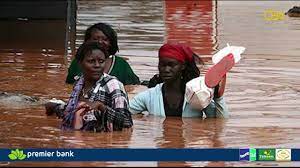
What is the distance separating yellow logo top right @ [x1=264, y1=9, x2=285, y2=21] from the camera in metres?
23.3

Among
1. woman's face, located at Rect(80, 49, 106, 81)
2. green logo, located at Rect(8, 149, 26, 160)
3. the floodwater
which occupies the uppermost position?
woman's face, located at Rect(80, 49, 106, 81)

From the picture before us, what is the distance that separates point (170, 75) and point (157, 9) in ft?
57.3

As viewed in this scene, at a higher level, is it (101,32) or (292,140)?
(101,32)

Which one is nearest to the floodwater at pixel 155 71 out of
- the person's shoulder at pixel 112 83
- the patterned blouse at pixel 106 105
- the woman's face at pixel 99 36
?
the patterned blouse at pixel 106 105

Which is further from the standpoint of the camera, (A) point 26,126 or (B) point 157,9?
(B) point 157,9

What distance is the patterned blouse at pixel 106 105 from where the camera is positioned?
23.9 feet

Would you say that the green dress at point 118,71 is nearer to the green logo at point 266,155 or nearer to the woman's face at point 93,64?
the woman's face at point 93,64

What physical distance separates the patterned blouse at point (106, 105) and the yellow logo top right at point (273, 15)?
16208 millimetres

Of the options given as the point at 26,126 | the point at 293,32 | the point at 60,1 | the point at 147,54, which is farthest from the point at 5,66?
the point at 60,1

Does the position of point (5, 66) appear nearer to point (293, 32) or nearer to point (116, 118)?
point (116, 118)

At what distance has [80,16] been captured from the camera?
23.0 meters

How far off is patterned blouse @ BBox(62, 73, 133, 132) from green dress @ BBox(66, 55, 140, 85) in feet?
7.86

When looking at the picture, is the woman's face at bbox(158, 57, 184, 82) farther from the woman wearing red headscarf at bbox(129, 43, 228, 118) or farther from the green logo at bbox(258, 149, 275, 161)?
the green logo at bbox(258, 149, 275, 161)

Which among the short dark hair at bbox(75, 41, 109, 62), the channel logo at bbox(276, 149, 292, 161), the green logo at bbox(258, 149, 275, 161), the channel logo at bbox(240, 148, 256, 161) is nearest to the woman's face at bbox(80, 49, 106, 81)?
the short dark hair at bbox(75, 41, 109, 62)
